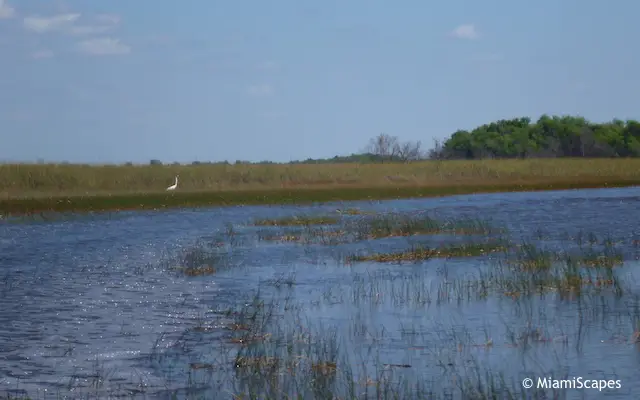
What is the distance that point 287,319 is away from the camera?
48.1 ft

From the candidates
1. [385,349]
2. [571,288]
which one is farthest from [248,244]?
[385,349]

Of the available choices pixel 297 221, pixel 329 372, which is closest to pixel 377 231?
pixel 297 221

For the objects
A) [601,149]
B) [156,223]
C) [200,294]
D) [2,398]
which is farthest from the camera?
[601,149]

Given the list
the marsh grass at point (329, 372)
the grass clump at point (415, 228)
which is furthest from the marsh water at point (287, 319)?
the grass clump at point (415, 228)

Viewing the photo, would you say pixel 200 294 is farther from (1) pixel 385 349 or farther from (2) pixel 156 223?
(2) pixel 156 223

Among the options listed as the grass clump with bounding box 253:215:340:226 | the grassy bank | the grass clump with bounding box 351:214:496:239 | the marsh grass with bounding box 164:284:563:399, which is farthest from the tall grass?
the marsh grass with bounding box 164:284:563:399

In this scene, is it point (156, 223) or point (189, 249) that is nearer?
point (189, 249)

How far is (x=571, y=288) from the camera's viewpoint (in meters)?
16.4

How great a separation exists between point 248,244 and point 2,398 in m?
17.0

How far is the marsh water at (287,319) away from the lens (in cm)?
1105

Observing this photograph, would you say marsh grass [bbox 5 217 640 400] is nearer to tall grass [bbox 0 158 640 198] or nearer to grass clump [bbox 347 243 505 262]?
grass clump [bbox 347 243 505 262]

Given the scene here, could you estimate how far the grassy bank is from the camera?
4316 centimetres

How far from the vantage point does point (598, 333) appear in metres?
12.9

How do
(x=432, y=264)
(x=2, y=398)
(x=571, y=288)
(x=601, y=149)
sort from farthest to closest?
(x=601, y=149)
(x=432, y=264)
(x=571, y=288)
(x=2, y=398)
